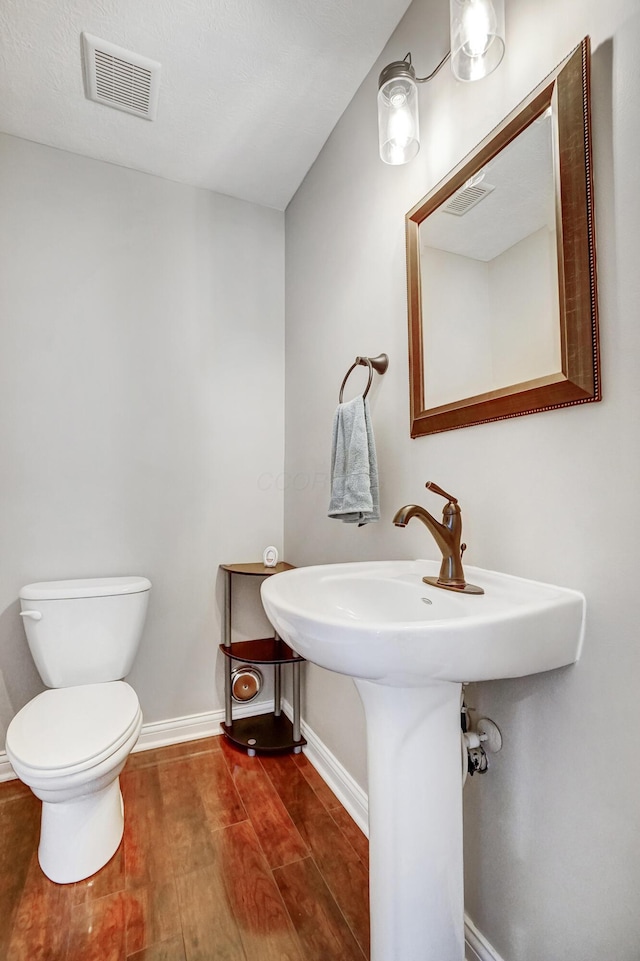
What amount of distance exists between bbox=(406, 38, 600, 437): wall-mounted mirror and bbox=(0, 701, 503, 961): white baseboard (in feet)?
3.84

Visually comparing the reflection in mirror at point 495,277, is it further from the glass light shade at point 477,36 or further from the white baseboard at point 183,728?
the white baseboard at point 183,728

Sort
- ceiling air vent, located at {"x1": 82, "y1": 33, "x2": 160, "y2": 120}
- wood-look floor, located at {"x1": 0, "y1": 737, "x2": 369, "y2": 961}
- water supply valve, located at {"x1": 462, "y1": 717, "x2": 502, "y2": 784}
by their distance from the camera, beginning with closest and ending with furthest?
water supply valve, located at {"x1": 462, "y1": 717, "x2": 502, "y2": 784}, wood-look floor, located at {"x1": 0, "y1": 737, "x2": 369, "y2": 961}, ceiling air vent, located at {"x1": 82, "y1": 33, "x2": 160, "y2": 120}

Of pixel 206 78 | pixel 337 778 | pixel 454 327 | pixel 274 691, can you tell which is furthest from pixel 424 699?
pixel 206 78

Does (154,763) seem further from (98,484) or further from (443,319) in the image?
(443,319)

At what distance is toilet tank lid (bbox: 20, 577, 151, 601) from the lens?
5.27 feet

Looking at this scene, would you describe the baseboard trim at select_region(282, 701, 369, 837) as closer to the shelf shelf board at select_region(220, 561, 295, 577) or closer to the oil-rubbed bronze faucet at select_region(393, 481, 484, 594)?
the shelf shelf board at select_region(220, 561, 295, 577)

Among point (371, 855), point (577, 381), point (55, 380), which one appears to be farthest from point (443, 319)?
point (55, 380)

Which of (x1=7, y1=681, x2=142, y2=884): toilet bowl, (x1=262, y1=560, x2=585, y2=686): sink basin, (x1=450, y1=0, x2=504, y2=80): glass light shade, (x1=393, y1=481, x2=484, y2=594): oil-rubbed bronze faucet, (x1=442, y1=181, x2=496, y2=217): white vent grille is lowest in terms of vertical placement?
(x1=7, y1=681, x2=142, y2=884): toilet bowl

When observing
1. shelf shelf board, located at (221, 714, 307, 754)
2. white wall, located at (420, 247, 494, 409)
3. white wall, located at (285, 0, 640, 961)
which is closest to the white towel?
white wall, located at (285, 0, 640, 961)

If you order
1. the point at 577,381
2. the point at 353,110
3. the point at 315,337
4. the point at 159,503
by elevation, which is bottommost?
the point at 159,503

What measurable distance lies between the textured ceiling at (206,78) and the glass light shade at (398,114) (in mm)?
430

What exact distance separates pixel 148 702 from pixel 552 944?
161 cm

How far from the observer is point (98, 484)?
1887 mm

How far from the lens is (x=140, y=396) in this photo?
1972 millimetres
